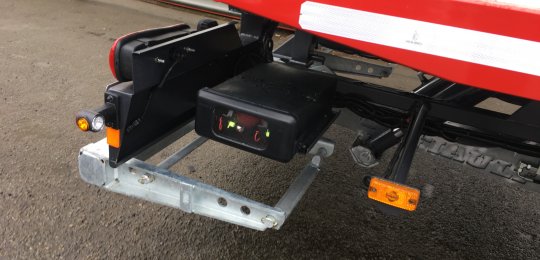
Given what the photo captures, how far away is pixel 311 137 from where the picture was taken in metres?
1.65

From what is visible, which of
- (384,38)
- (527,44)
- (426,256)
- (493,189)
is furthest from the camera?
(493,189)

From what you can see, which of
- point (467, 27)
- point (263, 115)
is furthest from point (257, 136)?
point (467, 27)

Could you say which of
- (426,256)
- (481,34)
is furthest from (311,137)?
(426,256)

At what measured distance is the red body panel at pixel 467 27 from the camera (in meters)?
1.04

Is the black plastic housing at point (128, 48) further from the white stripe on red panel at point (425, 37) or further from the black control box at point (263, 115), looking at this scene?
the white stripe on red panel at point (425, 37)

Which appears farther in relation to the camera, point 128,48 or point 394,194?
point 128,48

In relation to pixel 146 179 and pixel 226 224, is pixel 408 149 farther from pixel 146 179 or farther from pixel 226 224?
pixel 226 224

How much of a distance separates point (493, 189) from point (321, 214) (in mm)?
1371

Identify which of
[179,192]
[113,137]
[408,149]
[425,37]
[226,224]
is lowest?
[226,224]

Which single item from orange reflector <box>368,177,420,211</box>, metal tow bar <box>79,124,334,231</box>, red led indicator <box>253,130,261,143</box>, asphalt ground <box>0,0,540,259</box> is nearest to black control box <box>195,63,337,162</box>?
red led indicator <box>253,130,261,143</box>

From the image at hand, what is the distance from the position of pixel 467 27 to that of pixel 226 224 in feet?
5.28

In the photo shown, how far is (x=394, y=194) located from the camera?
131 cm

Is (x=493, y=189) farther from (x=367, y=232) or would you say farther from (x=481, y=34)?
(x=481, y=34)

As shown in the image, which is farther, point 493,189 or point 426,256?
point 493,189
